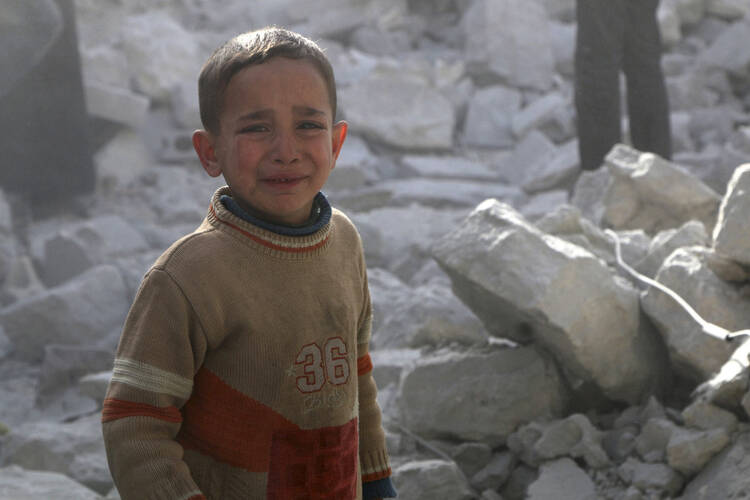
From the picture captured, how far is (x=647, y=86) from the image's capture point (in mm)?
4426

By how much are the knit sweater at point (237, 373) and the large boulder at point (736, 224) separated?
128cm

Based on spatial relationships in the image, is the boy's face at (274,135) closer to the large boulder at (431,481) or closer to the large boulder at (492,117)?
the large boulder at (431,481)

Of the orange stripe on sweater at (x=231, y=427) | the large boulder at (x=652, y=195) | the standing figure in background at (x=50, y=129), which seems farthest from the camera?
the standing figure in background at (x=50, y=129)

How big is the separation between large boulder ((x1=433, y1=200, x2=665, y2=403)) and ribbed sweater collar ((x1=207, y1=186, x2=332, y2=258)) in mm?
1016

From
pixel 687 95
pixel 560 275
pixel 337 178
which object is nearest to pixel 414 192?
pixel 337 178

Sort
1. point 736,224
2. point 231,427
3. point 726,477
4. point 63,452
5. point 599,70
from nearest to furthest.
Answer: point 231,427
point 726,477
point 736,224
point 63,452
point 599,70

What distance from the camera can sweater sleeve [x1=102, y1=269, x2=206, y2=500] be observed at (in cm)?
120

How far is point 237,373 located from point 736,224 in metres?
1.52

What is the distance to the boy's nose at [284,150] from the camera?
4.36 ft

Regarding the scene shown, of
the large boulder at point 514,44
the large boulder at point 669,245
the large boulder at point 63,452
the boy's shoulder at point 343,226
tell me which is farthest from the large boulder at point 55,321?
the large boulder at point 514,44

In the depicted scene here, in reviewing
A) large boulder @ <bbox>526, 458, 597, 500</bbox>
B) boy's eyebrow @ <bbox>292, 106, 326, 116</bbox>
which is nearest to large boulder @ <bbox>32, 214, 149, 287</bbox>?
large boulder @ <bbox>526, 458, 597, 500</bbox>

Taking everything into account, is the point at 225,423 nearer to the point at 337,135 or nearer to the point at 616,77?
the point at 337,135

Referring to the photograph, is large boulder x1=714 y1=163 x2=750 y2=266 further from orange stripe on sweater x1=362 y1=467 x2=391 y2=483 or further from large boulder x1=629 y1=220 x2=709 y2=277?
orange stripe on sweater x1=362 y1=467 x2=391 y2=483

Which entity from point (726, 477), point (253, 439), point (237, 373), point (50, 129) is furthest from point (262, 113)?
point (50, 129)
